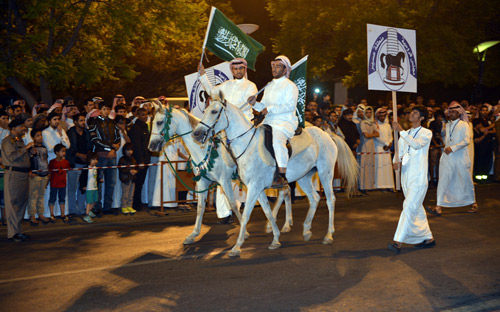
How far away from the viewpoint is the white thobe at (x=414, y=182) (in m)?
9.23

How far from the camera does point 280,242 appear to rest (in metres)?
10.0

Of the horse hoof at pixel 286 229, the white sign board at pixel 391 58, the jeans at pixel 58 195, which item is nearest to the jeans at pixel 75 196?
the jeans at pixel 58 195

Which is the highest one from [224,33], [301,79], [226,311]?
[224,33]

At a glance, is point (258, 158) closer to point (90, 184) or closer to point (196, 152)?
point (196, 152)

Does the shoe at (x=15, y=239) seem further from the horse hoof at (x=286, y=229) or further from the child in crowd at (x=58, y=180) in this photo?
the horse hoof at (x=286, y=229)

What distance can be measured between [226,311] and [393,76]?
6.55m

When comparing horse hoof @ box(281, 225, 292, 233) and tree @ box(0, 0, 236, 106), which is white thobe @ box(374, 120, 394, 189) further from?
horse hoof @ box(281, 225, 292, 233)

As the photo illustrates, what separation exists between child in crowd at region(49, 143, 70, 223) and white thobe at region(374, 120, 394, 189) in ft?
28.9

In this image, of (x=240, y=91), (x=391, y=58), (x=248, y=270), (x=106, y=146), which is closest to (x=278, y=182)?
(x=240, y=91)

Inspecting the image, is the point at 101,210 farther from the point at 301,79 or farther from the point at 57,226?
the point at 301,79

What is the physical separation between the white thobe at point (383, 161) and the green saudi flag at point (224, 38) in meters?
7.07

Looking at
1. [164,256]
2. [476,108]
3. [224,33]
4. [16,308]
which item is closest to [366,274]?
[164,256]

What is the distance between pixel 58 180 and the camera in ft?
39.7

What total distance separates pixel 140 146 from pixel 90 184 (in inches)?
60.4
